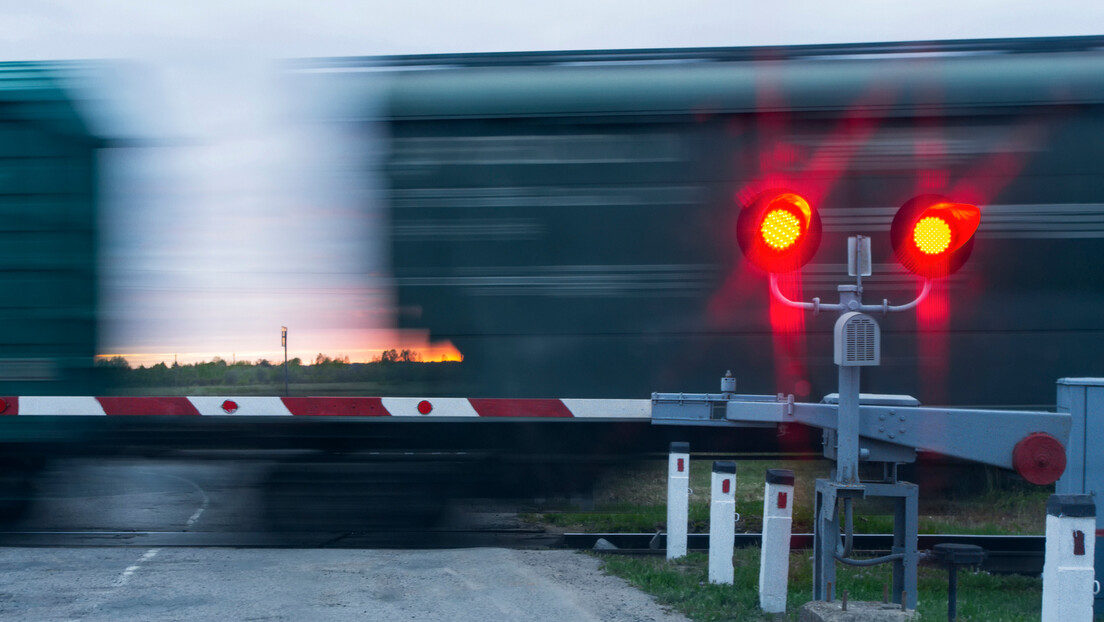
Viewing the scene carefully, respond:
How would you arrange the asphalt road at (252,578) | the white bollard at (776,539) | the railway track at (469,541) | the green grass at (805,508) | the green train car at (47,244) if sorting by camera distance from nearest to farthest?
the white bollard at (776,539), the asphalt road at (252,578), the green train car at (47,244), the green grass at (805,508), the railway track at (469,541)

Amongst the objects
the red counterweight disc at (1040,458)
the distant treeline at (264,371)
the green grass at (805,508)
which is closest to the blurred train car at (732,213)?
the distant treeline at (264,371)

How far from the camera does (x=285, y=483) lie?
7.40 meters

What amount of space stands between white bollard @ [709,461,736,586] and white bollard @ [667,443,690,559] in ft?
2.17

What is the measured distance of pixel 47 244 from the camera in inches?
283

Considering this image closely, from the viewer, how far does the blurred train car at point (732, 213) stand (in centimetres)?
699

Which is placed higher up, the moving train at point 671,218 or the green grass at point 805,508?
the moving train at point 671,218

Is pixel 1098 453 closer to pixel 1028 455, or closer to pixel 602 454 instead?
pixel 1028 455

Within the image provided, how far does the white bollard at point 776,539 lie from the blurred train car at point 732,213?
5.74 ft

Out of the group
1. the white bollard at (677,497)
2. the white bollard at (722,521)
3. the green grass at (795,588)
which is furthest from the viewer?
the white bollard at (677,497)

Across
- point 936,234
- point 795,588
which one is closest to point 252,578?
point 795,588

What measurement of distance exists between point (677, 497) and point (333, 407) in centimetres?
280

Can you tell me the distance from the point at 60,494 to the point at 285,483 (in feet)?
6.39

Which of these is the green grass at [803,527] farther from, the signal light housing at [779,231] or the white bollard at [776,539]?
the signal light housing at [779,231]

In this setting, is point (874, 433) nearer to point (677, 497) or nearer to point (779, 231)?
point (779, 231)
